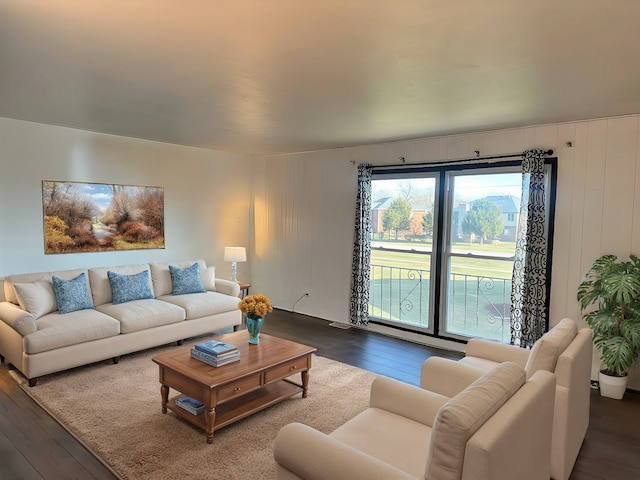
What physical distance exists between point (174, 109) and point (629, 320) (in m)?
4.47

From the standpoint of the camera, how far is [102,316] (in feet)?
13.6

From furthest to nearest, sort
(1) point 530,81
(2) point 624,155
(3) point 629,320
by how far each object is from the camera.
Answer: (2) point 624,155
(3) point 629,320
(1) point 530,81

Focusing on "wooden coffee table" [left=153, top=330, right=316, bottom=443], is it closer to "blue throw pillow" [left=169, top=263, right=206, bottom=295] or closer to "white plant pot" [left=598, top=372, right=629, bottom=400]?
"blue throw pillow" [left=169, top=263, right=206, bottom=295]

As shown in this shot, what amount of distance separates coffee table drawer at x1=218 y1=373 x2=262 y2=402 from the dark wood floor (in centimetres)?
78

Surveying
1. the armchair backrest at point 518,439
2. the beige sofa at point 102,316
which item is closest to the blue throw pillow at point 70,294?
the beige sofa at point 102,316

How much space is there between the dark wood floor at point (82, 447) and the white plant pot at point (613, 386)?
0.08m

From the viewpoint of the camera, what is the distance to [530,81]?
2.82m

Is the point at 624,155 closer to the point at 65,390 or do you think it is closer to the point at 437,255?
the point at 437,255

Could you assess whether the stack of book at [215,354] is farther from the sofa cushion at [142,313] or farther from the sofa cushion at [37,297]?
the sofa cushion at [37,297]

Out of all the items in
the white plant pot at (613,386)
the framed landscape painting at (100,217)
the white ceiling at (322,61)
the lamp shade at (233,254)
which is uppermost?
the white ceiling at (322,61)

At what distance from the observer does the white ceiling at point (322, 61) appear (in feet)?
6.25

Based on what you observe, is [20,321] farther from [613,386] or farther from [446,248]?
[613,386]

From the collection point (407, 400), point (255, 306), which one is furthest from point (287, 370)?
point (407, 400)

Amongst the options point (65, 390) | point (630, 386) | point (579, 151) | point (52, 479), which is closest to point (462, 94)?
point (579, 151)
